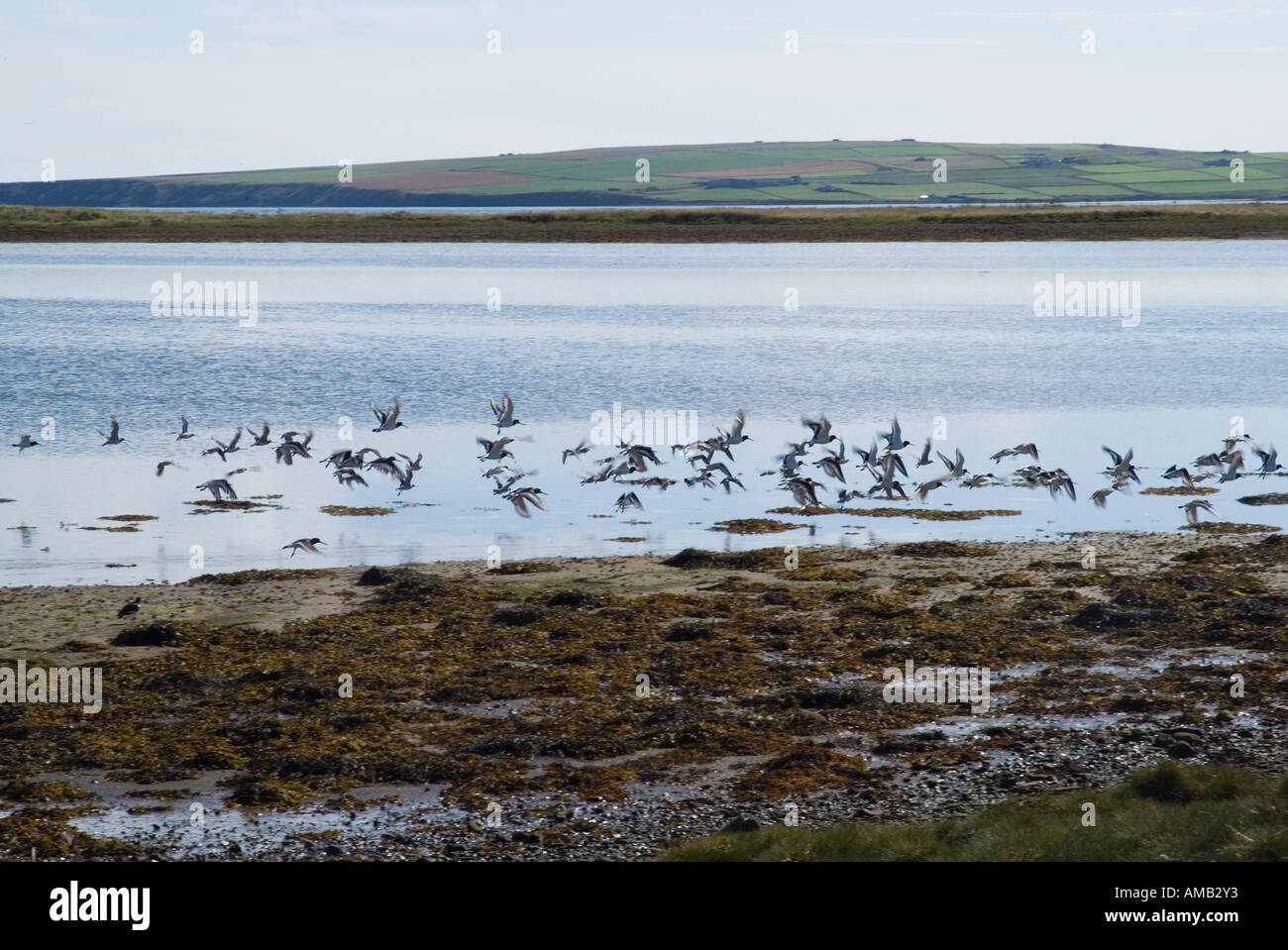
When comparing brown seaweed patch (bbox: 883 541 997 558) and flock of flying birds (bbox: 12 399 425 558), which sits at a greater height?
flock of flying birds (bbox: 12 399 425 558)

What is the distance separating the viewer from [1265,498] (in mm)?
23859

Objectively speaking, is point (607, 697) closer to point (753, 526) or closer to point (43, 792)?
point (43, 792)

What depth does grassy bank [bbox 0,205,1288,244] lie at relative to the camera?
353ft

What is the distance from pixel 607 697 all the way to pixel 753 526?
340 inches

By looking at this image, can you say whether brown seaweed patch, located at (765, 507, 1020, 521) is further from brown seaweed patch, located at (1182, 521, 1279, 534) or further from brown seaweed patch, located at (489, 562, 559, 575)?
brown seaweed patch, located at (489, 562, 559, 575)

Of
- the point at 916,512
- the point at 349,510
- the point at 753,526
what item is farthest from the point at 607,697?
the point at 349,510

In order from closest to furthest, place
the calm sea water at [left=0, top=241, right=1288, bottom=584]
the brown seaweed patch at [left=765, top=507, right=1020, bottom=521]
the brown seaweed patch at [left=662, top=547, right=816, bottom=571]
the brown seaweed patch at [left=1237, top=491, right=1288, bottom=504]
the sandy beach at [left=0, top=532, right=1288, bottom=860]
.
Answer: the sandy beach at [left=0, top=532, right=1288, bottom=860], the brown seaweed patch at [left=662, top=547, right=816, bottom=571], the calm sea water at [left=0, top=241, right=1288, bottom=584], the brown seaweed patch at [left=765, top=507, right=1020, bottom=521], the brown seaweed patch at [left=1237, top=491, right=1288, bottom=504]

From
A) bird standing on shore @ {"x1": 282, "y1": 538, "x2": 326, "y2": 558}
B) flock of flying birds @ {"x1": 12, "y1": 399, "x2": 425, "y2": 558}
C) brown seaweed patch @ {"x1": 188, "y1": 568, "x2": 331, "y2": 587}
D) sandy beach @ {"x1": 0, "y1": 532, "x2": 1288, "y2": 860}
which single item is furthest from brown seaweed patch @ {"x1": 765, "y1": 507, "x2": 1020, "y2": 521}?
brown seaweed patch @ {"x1": 188, "y1": 568, "x2": 331, "y2": 587}

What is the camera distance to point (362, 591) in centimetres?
1767

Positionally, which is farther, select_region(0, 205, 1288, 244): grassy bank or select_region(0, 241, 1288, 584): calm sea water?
select_region(0, 205, 1288, 244): grassy bank

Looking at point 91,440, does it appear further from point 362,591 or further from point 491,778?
point 491,778

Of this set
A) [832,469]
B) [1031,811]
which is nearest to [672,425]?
[832,469]

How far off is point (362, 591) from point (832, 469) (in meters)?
9.50

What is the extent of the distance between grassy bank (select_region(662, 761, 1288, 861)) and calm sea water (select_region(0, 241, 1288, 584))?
34.1 ft
